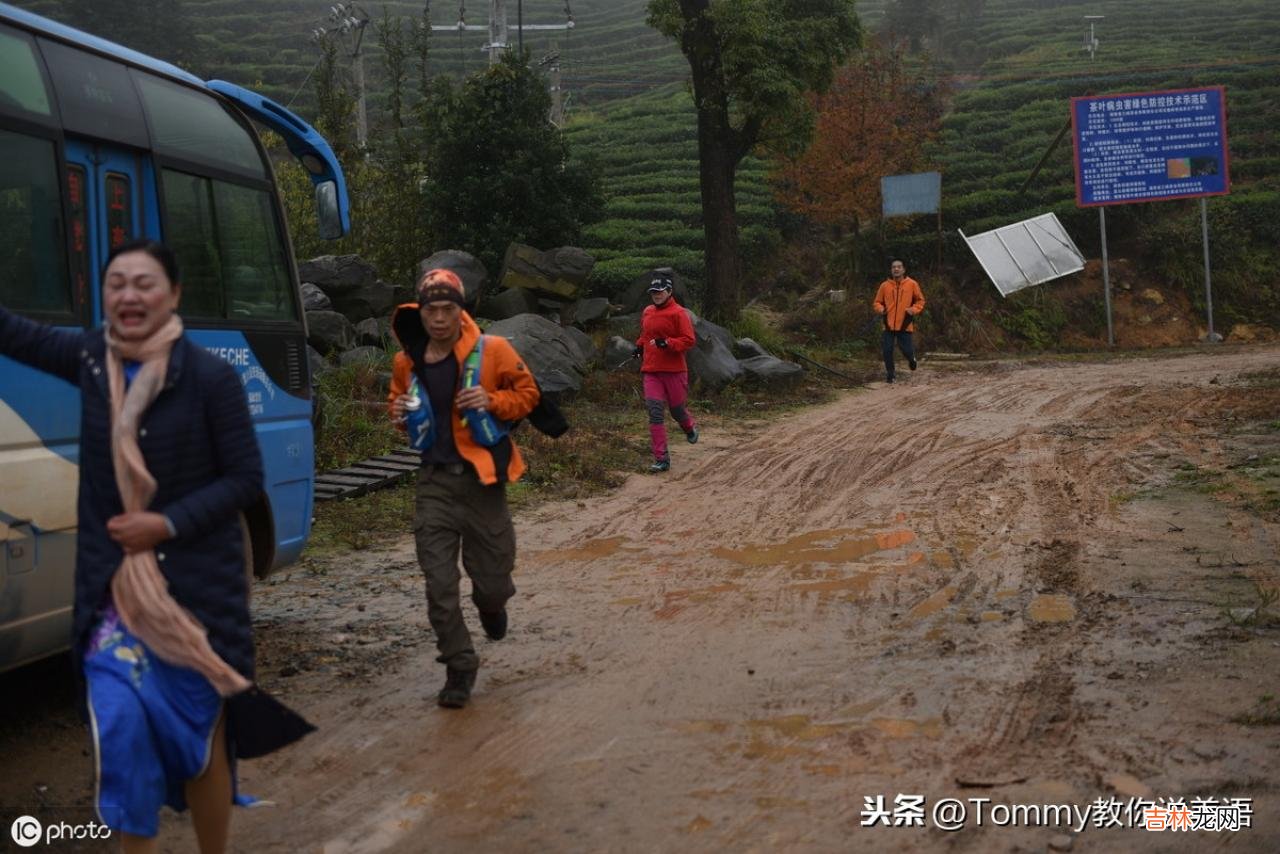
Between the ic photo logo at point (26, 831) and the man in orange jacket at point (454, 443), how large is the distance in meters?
1.66

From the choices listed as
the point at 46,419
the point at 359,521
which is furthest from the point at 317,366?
the point at 46,419

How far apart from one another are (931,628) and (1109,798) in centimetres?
218

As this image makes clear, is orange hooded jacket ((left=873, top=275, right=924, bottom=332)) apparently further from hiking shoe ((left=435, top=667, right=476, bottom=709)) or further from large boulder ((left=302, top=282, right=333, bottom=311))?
hiking shoe ((left=435, top=667, right=476, bottom=709))

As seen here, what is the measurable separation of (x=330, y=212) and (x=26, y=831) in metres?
3.97

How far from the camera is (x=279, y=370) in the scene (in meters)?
6.31

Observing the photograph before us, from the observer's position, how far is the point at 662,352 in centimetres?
1166

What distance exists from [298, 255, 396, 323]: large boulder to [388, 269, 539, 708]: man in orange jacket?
10577 millimetres

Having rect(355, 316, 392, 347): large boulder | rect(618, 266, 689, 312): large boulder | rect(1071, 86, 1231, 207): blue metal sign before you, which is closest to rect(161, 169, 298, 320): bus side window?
rect(355, 316, 392, 347): large boulder

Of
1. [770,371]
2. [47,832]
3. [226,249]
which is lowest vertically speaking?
[47,832]

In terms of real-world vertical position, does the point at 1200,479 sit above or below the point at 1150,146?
below

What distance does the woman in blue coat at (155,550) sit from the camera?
10.3 feet

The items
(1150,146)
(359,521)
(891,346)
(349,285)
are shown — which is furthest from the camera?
(1150,146)

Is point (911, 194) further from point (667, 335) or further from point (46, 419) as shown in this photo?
point (46, 419)

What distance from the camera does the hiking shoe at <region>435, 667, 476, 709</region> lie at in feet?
17.4
